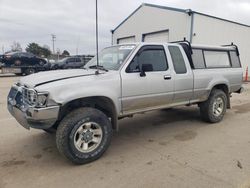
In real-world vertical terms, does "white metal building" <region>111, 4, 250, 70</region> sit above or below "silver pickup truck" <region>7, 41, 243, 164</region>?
above

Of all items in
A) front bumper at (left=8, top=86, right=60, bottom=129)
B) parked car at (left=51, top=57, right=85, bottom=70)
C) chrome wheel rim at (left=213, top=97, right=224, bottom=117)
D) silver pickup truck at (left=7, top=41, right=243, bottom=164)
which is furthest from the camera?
parked car at (left=51, top=57, right=85, bottom=70)

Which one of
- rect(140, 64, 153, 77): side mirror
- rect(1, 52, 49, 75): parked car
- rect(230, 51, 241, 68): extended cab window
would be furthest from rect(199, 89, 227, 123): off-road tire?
rect(1, 52, 49, 75): parked car

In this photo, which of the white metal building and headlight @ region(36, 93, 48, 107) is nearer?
headlight @ region(36, 93, 48, 107)

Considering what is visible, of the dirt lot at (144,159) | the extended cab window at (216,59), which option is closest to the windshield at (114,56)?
the dirt lot at (144,159)

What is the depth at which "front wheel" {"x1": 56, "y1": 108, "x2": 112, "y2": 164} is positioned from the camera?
3340mm

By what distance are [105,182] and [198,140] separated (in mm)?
2303

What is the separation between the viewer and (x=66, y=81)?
133 inches

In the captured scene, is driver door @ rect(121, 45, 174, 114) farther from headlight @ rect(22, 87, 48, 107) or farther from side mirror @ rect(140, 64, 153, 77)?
headlight @ rect(22, 87, 48, 107)

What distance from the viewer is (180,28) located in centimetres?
1717

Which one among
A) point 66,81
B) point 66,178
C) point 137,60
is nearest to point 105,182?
point 66,178

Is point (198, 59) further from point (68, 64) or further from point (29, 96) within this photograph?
point (68, 64)

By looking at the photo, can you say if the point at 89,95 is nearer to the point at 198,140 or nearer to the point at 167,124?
the point at 198,140

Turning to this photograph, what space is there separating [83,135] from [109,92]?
79 centimetres

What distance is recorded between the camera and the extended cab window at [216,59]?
5582 mm
